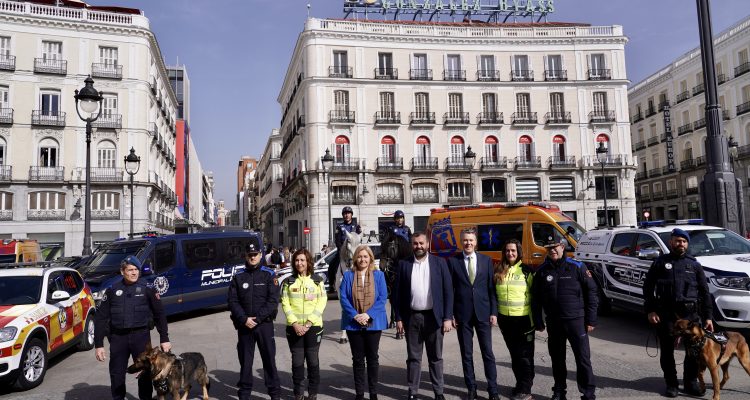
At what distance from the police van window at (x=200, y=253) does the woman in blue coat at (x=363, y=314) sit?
7.61m

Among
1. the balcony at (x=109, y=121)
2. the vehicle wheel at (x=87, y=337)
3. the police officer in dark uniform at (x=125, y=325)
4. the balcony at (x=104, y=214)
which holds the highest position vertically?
the balcony at (x=109, y=121)

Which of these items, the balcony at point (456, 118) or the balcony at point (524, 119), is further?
the balcony at point (524, 119)

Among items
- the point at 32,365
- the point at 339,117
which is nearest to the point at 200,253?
the point at 32,365

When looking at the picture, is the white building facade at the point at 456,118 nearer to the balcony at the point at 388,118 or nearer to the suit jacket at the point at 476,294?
the balcony at the point at 388,118

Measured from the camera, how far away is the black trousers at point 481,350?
509 centimetres

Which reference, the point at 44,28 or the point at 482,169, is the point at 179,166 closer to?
the point at 44,28

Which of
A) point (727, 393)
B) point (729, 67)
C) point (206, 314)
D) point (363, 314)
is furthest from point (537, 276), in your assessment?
point (729, 67)

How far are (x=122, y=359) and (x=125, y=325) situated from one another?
36cm

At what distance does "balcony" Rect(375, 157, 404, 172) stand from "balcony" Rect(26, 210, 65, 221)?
2175 centimetres

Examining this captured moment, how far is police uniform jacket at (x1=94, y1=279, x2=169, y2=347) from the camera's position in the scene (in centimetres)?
494

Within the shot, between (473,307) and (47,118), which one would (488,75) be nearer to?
(47,118)

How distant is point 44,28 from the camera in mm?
32594

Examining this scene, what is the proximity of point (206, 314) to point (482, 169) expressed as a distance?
92.4ft

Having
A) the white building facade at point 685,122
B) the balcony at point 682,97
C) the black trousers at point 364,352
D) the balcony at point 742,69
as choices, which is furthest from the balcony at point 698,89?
the black trousers at point 364,352
